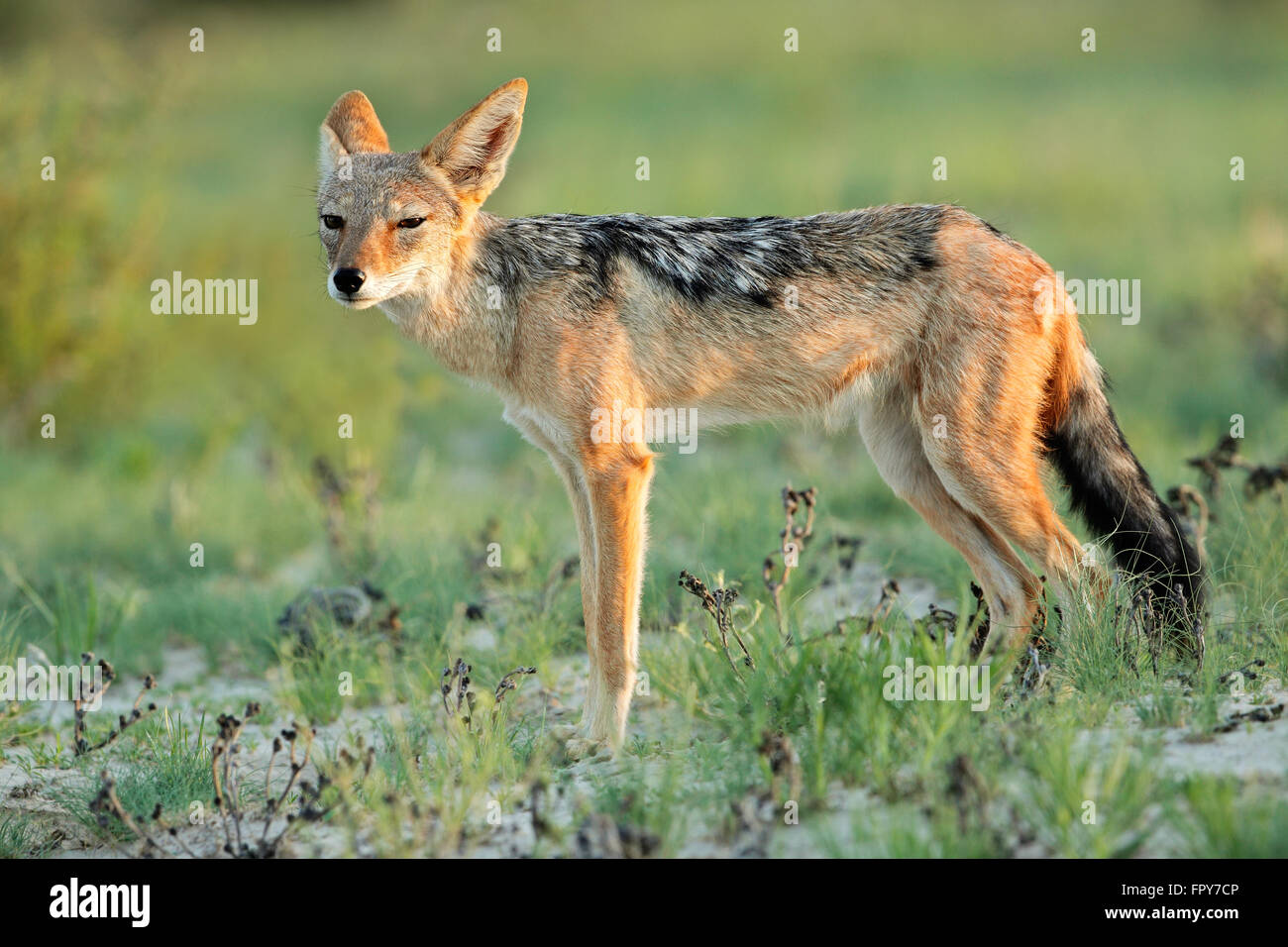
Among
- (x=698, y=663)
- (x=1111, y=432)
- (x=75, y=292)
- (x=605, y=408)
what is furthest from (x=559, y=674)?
(x=75, y=292)

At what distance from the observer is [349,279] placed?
15.6 feet

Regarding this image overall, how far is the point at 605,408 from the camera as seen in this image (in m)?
5.10

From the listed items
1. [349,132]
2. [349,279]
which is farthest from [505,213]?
[349,279]

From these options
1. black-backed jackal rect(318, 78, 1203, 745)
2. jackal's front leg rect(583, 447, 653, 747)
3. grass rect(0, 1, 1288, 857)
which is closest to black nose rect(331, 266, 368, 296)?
black-backed jackal rect(318, 78, 1203, 745)

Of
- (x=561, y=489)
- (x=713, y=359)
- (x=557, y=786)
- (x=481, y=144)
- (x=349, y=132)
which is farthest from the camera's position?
(x=561, y=489)

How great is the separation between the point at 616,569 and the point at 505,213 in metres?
9.45

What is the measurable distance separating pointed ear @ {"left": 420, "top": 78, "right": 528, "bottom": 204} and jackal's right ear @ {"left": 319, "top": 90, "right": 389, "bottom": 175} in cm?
48

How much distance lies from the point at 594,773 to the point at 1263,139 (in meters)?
15.2

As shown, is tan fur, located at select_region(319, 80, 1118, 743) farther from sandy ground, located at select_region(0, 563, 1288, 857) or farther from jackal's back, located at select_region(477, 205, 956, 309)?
sandy ground, located at select_region(0, 563, 1288, 857)

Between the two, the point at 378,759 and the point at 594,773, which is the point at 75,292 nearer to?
the point at 378,759

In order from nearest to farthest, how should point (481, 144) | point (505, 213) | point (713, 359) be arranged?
point (481, 144), point (713, 359), point (505, 213)

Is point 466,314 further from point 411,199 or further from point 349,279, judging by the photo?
point 349,279

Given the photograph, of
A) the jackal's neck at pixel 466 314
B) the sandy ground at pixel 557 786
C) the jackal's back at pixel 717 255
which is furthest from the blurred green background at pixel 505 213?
the jackal's neck at pixel 466 314

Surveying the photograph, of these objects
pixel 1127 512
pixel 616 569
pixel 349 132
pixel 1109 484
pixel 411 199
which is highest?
pixel 349 132
